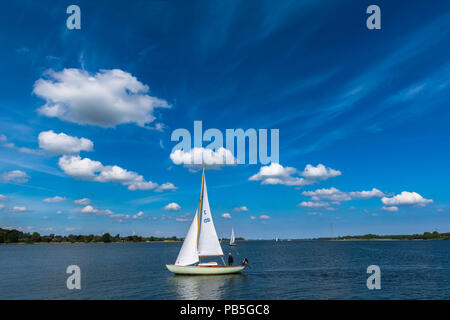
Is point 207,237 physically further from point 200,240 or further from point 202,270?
point 202,270

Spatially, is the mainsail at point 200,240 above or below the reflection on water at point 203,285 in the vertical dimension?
above

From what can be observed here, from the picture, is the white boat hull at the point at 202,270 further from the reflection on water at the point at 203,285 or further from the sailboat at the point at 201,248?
the reflection on water at the point at 203,285

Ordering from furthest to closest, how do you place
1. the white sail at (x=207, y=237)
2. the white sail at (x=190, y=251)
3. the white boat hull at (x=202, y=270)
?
the white sail at (x=207, y=237), the white sail at (x=190, y=251), the white boat hull at (x=202, y=270)

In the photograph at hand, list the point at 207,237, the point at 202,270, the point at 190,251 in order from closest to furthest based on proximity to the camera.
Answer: the point at 202,270, the point at 190,251, the point at 207,237

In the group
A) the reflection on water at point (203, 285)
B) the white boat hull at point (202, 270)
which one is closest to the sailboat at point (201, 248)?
the white boat hull at point (202, 270)

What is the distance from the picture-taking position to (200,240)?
151 ft

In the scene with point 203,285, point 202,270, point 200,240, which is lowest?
point 203,285

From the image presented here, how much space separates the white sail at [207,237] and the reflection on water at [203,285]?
3.84m

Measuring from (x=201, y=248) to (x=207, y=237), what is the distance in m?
1.95

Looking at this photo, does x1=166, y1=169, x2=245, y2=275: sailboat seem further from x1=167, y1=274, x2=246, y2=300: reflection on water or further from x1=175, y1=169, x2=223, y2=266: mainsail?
x1=167, y1=274, x2=246, y2=300: reflection on water

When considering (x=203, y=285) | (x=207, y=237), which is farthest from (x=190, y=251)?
(x=203, y=285)

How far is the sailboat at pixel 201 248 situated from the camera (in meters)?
44.7

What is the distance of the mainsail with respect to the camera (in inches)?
1793
